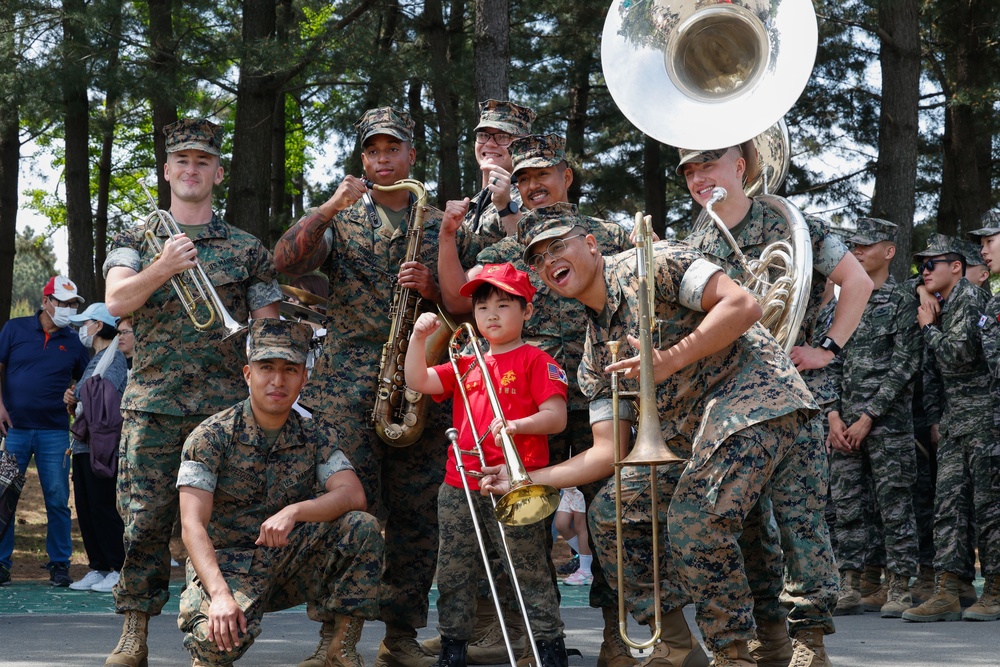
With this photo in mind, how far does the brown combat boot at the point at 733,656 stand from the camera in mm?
4410

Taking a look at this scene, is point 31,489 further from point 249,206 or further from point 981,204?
point 981,204

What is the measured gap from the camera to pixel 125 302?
5.32 m

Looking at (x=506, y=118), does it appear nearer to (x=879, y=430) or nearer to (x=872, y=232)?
(x=872, y=232)

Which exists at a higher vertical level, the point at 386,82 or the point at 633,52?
the point at 386,82

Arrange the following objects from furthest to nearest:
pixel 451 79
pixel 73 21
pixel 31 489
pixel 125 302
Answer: pixel 31 489
pixel 451 79
pixel 73 21
pixel 125 302

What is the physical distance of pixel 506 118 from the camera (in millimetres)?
6141

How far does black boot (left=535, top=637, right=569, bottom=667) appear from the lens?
5.09 meters

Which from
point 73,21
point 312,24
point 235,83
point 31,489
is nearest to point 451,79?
point 235,83

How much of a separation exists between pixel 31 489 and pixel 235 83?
6.13 m

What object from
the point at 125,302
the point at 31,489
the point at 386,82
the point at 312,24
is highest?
the point at 312,24

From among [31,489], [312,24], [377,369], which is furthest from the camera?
[312,24]

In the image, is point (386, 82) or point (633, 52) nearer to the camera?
point (633, 52)

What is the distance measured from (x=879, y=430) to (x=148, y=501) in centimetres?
511

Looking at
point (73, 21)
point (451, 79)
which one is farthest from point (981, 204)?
point (73, 21)
